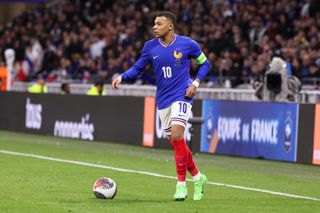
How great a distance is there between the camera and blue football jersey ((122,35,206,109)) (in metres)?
11.8

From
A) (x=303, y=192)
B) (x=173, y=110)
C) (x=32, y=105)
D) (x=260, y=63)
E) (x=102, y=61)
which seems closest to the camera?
(x=173, y=110)

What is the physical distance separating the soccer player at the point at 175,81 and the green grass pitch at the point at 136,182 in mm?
594

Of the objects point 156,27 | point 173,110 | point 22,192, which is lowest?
point 22,192

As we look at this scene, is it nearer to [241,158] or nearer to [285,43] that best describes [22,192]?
[241,158]

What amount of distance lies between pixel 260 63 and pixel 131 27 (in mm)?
8982

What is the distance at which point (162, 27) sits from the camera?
11719mm

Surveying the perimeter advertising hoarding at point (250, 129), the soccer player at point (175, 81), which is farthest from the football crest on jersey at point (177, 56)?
the perimeter advertising hoarding at point (250, 129)

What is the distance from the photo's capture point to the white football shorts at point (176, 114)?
11633 mm

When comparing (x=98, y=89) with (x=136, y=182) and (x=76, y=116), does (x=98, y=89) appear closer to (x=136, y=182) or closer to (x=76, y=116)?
(x=76, y=116)

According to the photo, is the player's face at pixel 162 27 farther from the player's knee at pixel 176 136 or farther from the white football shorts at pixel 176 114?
the player's knee at pixel 176 136

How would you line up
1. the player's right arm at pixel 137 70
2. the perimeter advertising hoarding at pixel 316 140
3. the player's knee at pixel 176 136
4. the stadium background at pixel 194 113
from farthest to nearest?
the stadium background at pixel 194 113 → the perimeter advertising hoarding at pixel 316 140 → the player's right arm at pixel 137 70 → the player's knee at pixel 176 136

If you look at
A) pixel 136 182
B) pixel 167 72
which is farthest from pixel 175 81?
pixel 136 182

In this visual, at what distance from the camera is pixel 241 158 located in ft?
65.4

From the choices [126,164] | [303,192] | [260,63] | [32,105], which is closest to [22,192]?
[303,192]
